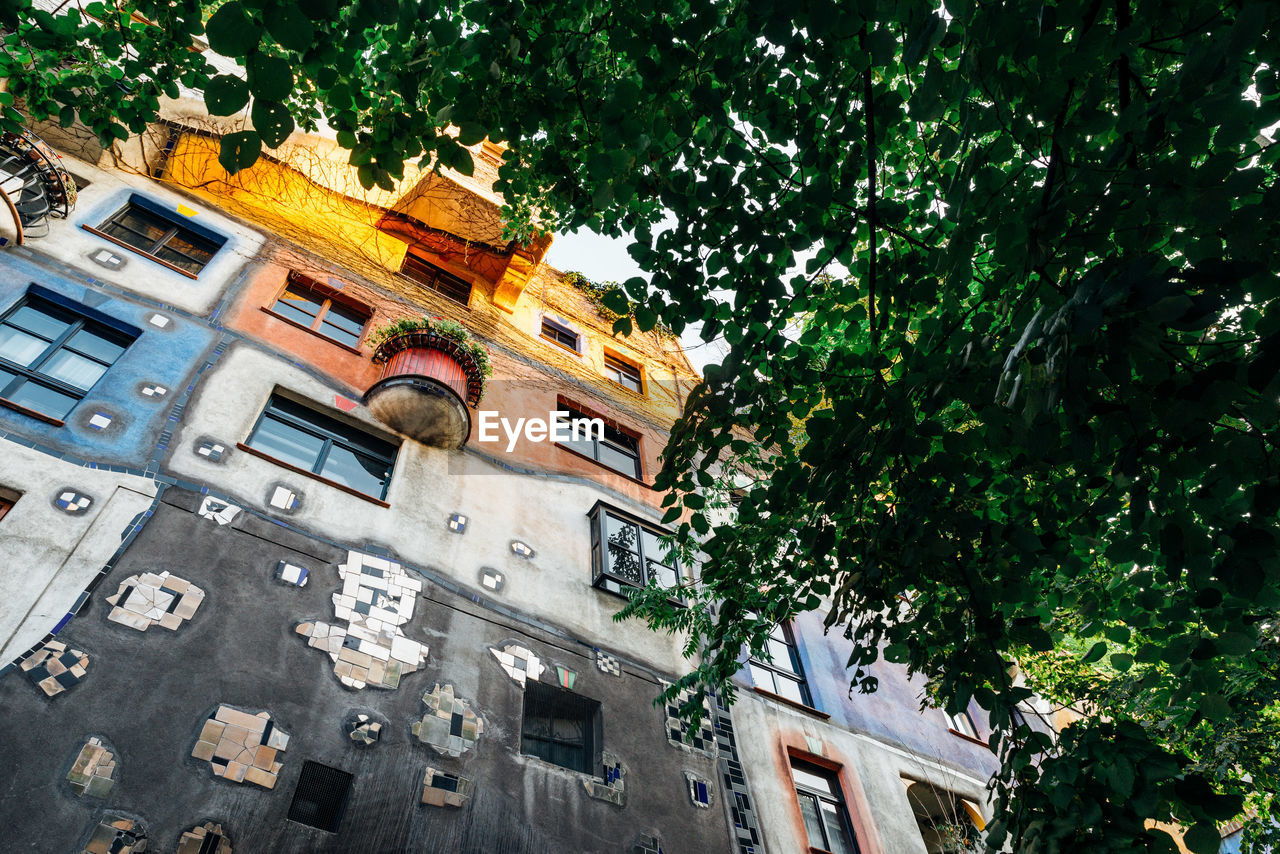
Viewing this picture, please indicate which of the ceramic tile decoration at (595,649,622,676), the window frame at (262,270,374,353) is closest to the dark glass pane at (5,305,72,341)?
the window frame at (262,270,374,353)

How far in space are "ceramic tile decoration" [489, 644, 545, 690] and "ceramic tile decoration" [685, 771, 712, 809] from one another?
2.11 m

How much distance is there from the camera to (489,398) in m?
11.1

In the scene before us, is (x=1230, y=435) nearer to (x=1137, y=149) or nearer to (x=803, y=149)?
(x=1137, y=149)

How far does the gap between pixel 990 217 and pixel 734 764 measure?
7351 mm

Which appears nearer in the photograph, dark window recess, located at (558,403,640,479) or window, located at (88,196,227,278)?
window, located at (88,196,227,278)

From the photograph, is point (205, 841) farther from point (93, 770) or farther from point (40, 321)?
point (40, 321)

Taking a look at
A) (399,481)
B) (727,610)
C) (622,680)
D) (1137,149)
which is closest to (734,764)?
(622,680)

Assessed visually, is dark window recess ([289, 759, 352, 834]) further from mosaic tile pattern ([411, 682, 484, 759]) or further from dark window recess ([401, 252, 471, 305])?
dark window recess ([401, 252, 471, 305])

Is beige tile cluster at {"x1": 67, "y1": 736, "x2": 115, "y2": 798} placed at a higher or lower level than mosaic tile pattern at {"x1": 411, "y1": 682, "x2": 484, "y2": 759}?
lower

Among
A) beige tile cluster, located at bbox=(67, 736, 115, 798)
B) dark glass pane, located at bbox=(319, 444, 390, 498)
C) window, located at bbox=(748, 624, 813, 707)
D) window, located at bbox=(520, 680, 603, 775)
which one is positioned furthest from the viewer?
window, located at bbox=(748, 624, 813, 707)

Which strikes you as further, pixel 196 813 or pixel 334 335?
pixel 334 335

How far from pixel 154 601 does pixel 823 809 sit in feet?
26.7

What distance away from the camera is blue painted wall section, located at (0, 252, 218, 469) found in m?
6.19

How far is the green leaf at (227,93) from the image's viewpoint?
89.0 inches
